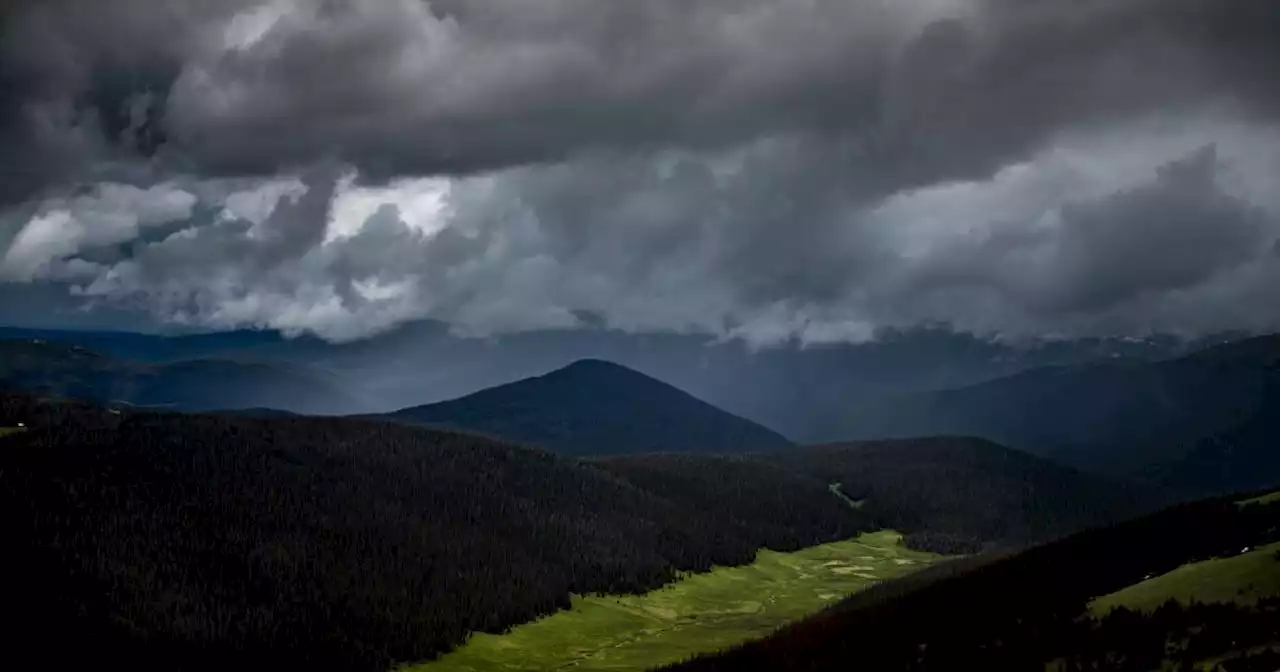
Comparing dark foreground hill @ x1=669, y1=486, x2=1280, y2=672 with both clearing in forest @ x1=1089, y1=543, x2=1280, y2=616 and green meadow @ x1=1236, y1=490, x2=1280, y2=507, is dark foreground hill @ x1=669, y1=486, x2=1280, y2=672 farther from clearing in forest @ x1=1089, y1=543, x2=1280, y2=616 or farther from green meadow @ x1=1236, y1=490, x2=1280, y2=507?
clearing in forest @ x1=1089, y1=543, x2=1280, y2=616

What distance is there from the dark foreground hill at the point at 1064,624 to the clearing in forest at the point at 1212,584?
2355 mm

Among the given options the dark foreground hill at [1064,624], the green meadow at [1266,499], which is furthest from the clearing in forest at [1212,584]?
the green meadow at [1266,499]

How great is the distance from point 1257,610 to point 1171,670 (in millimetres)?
16332

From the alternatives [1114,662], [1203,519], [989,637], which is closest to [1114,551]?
[1203,519]

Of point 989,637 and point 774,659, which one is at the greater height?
point 989,637

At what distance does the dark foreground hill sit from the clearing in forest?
7.73ft

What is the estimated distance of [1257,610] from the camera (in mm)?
94500

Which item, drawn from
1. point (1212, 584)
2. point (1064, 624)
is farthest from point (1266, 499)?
point (1064, 624)

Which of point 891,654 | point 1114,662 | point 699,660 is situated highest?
point 1114,662

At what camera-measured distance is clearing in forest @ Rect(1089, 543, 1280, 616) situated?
103438mm

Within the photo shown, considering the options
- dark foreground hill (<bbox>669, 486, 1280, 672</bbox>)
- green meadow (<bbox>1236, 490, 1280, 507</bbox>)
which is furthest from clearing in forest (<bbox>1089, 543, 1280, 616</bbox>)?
green meadow (<bbox>1236, 490, 1280, 507</bbox>)

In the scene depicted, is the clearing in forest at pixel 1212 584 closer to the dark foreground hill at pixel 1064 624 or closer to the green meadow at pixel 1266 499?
the dark foreground hill at pixel 1064 624

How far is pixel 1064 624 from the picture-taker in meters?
112

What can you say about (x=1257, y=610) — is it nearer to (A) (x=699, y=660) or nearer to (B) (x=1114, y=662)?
(B) (x=1114, y=662)
